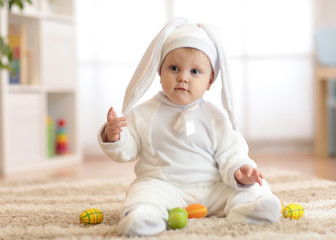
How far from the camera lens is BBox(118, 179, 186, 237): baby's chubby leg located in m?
1.02

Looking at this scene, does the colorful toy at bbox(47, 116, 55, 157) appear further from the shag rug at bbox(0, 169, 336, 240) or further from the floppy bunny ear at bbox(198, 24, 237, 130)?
the floppy bunny ear at bbox(198, 24, 237, 130)

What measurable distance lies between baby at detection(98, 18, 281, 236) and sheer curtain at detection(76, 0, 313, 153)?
5.82 ft

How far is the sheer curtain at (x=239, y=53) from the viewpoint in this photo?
3049 millimetres

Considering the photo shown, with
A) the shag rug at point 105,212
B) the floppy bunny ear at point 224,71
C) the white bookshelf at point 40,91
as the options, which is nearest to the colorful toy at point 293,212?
the shag rug at point 105,212

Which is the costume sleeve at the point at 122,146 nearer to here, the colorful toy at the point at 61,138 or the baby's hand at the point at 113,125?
the baby's hand at the point at 113,125

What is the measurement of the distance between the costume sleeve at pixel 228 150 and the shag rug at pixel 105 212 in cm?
13

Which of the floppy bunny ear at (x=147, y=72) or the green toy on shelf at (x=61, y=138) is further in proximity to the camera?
the green toy on shelf at (x=61, y=138)

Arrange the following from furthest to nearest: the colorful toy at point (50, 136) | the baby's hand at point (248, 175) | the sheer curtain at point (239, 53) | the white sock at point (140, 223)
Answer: the sheer curtain at point (239, 53) < the colorful toy at point (50, 136) < the baby's hand at point (248, 175) < the white sock at point (140, 223)

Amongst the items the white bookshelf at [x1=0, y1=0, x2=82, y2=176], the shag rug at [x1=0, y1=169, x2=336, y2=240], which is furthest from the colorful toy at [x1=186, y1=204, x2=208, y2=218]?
the white bookshelf at [x1=0, y1=0, x2=82, y2=176]

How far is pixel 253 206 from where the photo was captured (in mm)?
1099

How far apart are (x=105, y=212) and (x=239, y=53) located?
1.98 meters

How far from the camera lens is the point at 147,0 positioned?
3053 mm

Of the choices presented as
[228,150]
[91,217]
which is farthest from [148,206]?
[228,150]

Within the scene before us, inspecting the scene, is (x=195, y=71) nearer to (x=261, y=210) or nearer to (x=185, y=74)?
(x=185, y=74)
